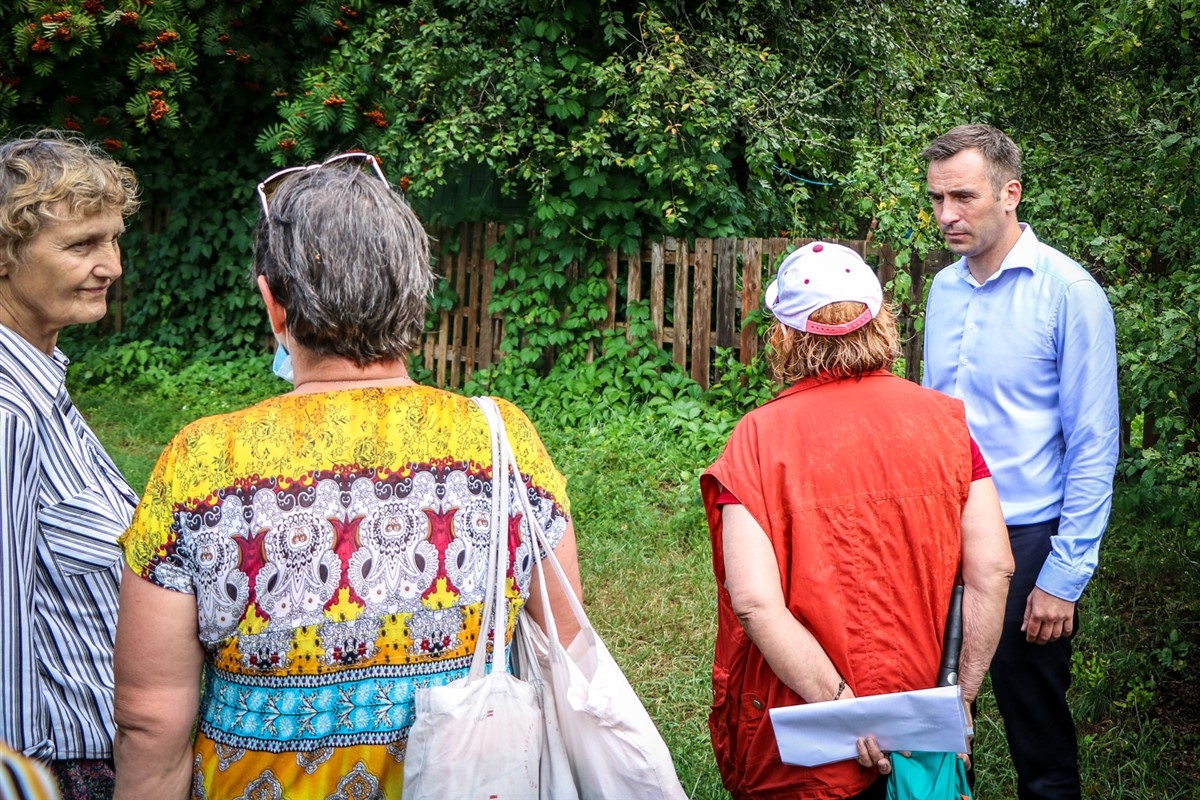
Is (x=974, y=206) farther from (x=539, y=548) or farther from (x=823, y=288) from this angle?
(x=539, y=548)

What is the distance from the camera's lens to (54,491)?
2.05m

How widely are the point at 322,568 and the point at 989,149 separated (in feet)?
7.40

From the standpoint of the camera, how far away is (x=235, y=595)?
1.70 m

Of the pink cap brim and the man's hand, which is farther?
the man's hand

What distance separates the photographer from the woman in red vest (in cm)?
222

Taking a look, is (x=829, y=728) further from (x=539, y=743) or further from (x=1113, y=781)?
(x=1113, y=781)

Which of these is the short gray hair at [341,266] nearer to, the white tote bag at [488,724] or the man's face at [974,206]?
the white tote bag at [488,724]

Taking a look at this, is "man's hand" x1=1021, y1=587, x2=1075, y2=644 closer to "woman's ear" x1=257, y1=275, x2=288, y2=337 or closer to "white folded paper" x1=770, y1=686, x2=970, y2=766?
"white folded paper" x1=770, y1=686, x2=970, y2=766

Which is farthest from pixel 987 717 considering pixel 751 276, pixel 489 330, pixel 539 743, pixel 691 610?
pixel 489 330

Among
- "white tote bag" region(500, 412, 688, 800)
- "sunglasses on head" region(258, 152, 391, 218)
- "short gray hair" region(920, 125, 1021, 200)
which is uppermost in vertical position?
"short gray hair" region(920, 125, 1021, 200)

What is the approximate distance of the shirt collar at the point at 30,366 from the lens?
208cm

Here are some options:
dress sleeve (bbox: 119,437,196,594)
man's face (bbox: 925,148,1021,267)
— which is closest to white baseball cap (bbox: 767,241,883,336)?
man's face (bbox: 925,148,1021,267)

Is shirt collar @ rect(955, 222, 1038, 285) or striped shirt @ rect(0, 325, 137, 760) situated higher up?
shirt collar @ rect(955, 222, 1038, 285)

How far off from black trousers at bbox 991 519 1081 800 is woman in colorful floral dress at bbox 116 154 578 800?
1.66 meters
